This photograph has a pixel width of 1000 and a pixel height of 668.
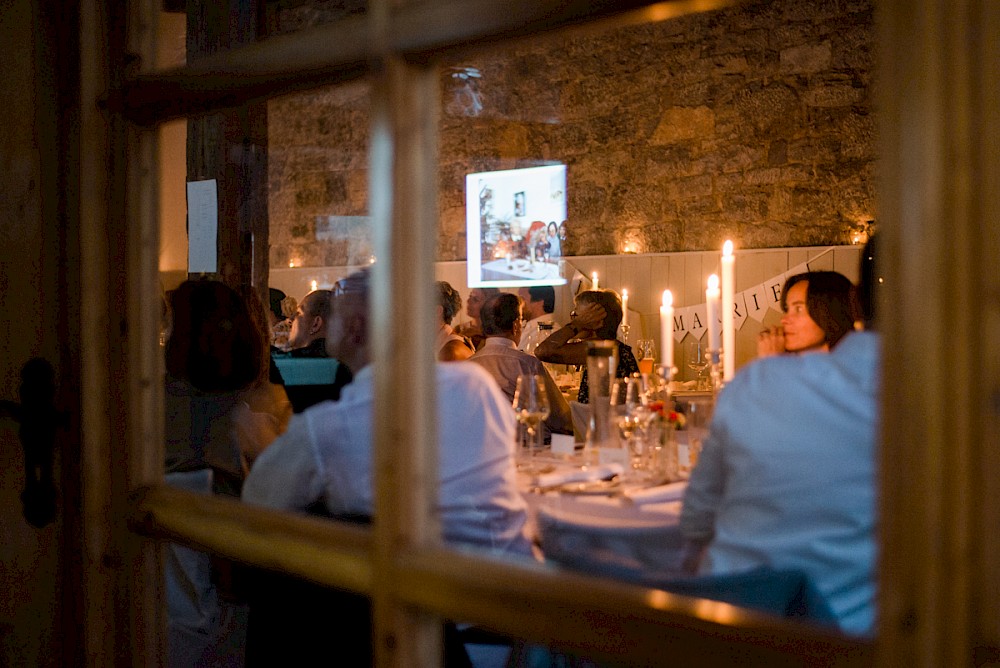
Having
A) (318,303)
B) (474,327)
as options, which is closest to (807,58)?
(474,327)

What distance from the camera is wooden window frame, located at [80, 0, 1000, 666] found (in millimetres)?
781

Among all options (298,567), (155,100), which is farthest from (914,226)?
(155,100)

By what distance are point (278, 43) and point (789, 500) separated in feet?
3.61

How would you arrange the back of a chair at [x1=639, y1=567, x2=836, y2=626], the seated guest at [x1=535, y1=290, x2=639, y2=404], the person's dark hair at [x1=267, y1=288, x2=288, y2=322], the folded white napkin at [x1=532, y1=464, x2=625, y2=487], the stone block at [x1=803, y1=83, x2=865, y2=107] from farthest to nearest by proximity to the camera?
the person's dark hair at [x1=267, y1=288, x2=288, y2=322] → the stone block at [x1=803, y1=83, x2=865, y2=107] → the seated guest at [x1=535, y1=290, x2=639, y2=404] → the folded white napkin at [x1=532, y1=464, x2=625, y2=487] → the back of a chair at [x1=639, y1=567, x2=836, y2=626]

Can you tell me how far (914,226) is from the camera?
2.60ft

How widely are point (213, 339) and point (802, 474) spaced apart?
1456mm

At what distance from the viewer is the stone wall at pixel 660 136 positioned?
6.41 meters

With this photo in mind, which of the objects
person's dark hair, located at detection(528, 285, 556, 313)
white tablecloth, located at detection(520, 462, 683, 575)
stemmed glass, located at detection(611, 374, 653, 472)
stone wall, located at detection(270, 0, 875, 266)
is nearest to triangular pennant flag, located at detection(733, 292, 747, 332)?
stone wall, located at detection(270, 0, 875, 266)

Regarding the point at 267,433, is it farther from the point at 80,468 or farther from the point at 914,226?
the point at 914,226

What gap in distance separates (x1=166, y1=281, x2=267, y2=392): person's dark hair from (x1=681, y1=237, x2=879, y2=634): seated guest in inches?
47.2

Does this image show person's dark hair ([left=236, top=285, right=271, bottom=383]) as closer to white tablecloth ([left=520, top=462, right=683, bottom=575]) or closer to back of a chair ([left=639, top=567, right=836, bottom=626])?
white tablecloth ([left=520, top=462, right=683, bottom=575])

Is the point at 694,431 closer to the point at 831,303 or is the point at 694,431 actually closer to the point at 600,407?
the point at 600,407

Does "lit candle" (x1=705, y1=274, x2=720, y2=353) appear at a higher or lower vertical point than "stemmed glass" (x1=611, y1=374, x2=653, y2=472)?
higher

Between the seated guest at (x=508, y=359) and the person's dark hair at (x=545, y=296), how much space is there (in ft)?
9.08
